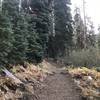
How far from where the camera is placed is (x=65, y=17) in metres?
41.9

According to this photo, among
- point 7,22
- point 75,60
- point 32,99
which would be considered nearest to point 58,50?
point 75,60

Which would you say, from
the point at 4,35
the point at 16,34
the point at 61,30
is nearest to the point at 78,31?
the point at 61,30

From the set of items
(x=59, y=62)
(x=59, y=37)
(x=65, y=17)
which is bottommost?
(x=59, y=62)

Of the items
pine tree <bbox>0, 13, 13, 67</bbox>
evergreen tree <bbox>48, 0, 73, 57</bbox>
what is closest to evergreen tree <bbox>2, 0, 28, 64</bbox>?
pine tree <bbox>0, 13, 13, 67</bbox>

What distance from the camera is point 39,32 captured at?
28.2 m

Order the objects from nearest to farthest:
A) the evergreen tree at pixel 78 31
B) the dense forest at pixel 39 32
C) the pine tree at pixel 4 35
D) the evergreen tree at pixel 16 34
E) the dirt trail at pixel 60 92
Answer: the dirt trail at pixel 60 92, the pine tree at pixel 4 35, the dense forest at pixel 39 32, the evergreen tree at pixel 16 34, the evergreen tree at pixel 78 31

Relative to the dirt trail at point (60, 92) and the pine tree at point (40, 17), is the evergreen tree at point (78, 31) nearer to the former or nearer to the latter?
the pine tree at point (40, 17)

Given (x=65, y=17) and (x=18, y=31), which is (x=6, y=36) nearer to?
(x=18, y=31)

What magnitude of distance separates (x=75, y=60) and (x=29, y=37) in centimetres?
865

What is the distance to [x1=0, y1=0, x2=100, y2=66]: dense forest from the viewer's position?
1658cm

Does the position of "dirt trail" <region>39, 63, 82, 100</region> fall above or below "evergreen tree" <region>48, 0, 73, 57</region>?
below

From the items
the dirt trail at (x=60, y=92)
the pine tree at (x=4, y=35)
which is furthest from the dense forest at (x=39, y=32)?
the dirt trail at (x=60, y=92)

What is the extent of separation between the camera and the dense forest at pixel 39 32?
16578 millimetres

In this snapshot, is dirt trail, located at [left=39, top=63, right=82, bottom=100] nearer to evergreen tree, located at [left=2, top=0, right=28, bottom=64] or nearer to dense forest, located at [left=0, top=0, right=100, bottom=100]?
dense forest, located at [left=0, top=0, right=100, bottom=100]
